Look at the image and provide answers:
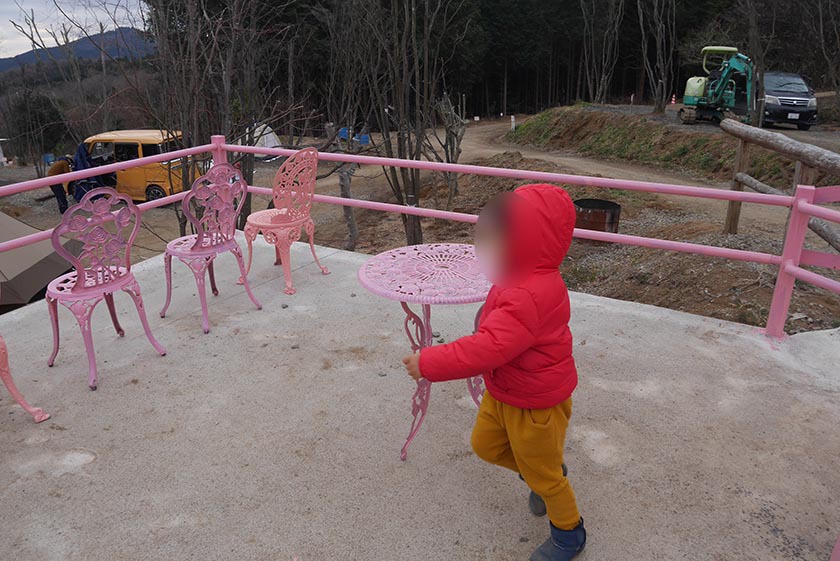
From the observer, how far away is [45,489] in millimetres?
2463

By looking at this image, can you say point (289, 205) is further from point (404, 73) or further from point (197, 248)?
point (404, 73)

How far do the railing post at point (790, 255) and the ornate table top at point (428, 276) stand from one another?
1.69 m

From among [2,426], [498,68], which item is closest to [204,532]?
[2,426]

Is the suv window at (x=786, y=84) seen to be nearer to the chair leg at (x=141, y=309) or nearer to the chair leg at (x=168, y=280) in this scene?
the chair leg at (x=168, y=280)

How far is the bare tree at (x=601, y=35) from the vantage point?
2562cm

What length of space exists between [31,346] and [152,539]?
76.6 inches

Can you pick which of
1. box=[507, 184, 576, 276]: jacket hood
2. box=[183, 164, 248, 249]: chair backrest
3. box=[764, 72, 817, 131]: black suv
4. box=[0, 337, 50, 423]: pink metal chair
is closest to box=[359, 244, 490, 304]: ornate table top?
box=[507, 184, 576, 276]: jacket hood

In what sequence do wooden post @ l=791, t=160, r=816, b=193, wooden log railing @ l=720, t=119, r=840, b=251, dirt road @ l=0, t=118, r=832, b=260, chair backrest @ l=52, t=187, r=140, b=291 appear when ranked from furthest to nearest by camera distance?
1. dirt road @ l=0, t=118, r=832, b=260
2. wooden post @ l=791, t=160, r=816, b=193
3. wooden log railing @ l=720, t=119, r=840, b=251
4. chair backrest @ l=52, t=187, r=140, b=291

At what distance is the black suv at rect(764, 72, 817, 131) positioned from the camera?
16.2 m

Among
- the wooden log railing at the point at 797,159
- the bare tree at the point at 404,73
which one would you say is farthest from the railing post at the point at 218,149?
the wooden log railing at the point at 797,159

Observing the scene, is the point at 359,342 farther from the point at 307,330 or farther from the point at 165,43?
the point at 165,43

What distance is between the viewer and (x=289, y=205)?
421cm

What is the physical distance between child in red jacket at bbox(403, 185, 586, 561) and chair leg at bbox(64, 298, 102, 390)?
1.97 m

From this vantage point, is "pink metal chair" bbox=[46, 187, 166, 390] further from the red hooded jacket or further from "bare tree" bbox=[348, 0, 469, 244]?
"bare tree" bbox=[348, 0, 469, 244]
